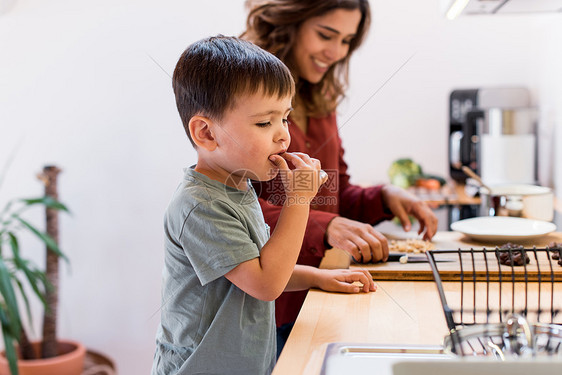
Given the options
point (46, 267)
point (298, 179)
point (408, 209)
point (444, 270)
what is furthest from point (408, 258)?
point (46, 267)

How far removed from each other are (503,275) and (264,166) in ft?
1.47

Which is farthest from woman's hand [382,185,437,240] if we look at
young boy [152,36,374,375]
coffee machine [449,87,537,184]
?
coffee machine [449,87,537,184]

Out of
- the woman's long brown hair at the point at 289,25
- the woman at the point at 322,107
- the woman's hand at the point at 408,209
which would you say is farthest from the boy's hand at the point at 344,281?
the woman's long brown hair at the point at 289,25

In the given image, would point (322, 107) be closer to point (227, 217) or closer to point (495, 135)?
point (227, 217)

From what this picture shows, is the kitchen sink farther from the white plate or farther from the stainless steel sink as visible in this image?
the white plate

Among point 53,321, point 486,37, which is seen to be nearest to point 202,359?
point 53,321

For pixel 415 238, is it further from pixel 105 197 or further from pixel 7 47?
pixel 7 47

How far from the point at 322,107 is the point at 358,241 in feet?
1.46

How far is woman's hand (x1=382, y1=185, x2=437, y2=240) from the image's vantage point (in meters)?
1.32

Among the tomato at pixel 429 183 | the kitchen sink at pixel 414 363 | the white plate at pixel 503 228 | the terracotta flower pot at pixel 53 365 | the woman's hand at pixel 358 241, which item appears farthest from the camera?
the tomato at pixel 429 183

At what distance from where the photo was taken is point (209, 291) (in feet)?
2.71

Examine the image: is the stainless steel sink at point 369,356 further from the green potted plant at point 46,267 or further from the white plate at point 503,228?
the green potted plant at point 46,267

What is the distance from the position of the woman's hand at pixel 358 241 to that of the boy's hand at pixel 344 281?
9 centimetres

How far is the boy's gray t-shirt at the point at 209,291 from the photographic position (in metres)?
0.79
